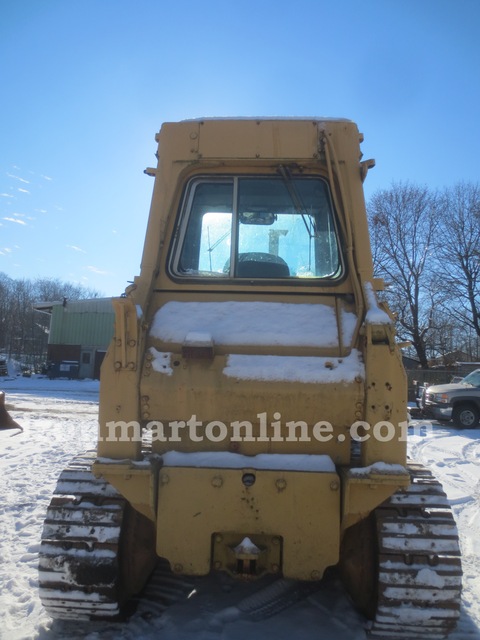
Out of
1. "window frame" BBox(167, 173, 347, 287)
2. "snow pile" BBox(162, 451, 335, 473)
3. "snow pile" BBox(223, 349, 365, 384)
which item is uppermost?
"window frame" BBox(167, 173, 347, 287)

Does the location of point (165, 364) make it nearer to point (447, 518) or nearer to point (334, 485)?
point (334, 485)

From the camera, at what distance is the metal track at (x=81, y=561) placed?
110 inches

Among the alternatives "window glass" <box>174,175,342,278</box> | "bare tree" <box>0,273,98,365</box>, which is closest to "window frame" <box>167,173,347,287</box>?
"window glass" <box>174,175,342,278</box>

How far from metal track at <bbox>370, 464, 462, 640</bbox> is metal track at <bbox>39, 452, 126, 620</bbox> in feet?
4.71

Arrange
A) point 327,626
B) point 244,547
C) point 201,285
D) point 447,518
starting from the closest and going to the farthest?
point 244,547 → point 447,518 → point 327,626 → point 201,285

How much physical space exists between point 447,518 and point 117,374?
1992 mm

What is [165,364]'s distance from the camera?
294 centimetres

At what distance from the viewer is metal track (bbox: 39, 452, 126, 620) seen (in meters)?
2.79

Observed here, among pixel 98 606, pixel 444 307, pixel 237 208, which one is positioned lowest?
pixel 98 606

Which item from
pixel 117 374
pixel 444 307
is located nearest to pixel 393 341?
pixel 117 374

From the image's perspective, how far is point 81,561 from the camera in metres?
2.80

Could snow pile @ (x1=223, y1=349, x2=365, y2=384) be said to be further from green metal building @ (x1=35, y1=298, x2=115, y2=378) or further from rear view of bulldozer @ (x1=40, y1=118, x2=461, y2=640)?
green metal building @ (x1=35, y1=298, x2=115, y2=378)

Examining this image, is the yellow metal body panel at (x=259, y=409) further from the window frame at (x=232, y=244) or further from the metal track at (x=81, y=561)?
the metal track at (x=81, y=561)

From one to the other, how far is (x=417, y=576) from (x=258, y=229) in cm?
231
